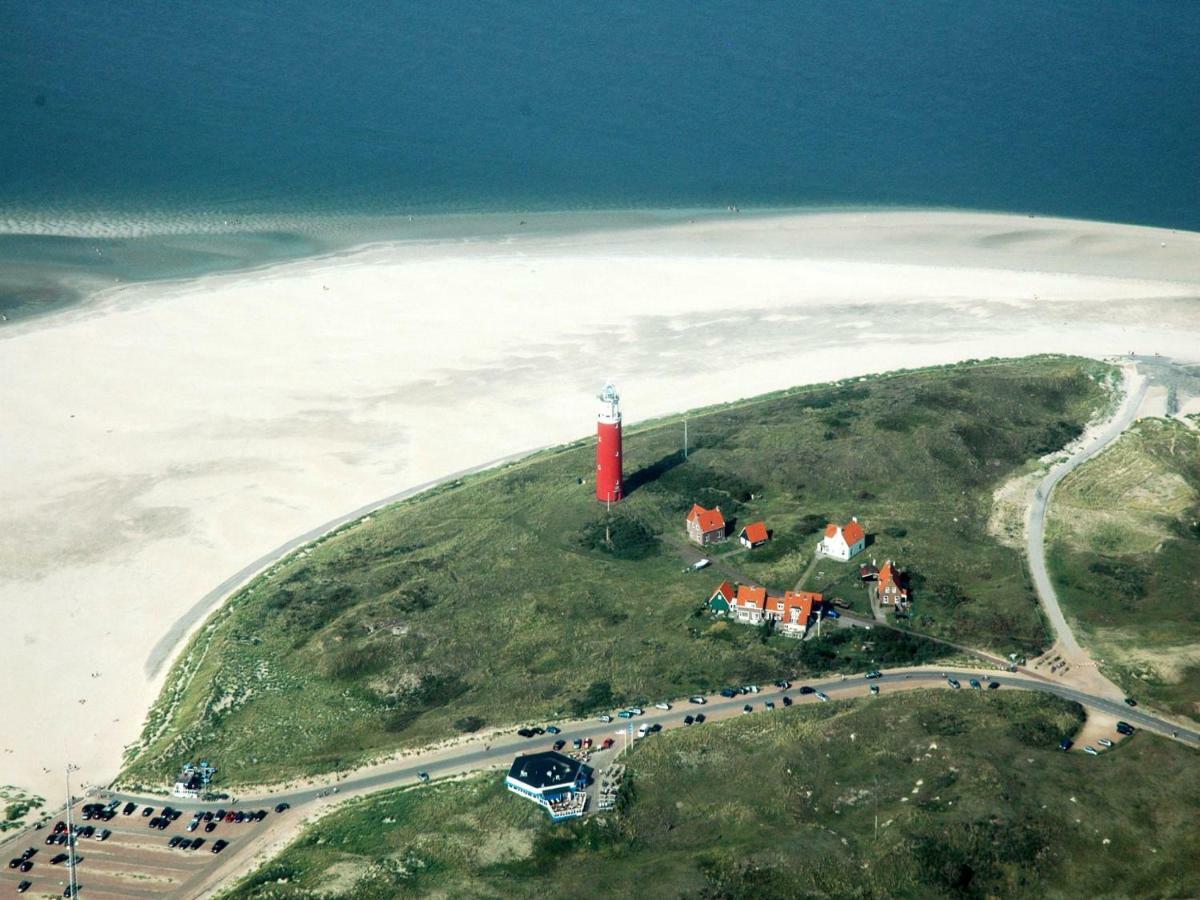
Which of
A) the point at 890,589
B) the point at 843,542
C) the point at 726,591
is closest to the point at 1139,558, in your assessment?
the point at 890,589

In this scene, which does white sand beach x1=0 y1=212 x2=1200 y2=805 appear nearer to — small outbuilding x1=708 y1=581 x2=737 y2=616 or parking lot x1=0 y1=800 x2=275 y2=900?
parking lot x1=0 y1=800 x2=275 y2=900

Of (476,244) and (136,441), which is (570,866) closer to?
(136,441)

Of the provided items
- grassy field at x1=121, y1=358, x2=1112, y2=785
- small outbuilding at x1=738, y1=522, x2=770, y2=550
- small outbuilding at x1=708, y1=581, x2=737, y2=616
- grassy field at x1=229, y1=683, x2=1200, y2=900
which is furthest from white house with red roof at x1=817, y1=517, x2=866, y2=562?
grassy field at x1=229, y1=683, x2=1200, y2=900

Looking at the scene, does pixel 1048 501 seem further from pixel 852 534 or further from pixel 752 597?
pixel 752 597

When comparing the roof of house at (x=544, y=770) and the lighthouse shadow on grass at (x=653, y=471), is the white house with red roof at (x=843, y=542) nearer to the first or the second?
the lighthouse shadow on grass at (x=653, y=471)

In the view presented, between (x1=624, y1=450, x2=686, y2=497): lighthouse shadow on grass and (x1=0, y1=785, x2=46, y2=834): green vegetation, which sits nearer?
(x1=0, y1=785, x2=46, y2=834): green vegetation

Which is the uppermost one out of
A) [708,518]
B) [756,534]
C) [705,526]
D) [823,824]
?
[708,518]
